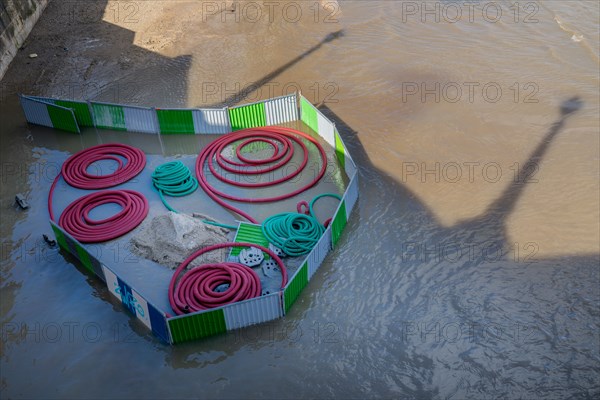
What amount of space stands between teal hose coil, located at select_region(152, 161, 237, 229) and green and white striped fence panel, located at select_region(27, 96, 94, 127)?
10.4 ft

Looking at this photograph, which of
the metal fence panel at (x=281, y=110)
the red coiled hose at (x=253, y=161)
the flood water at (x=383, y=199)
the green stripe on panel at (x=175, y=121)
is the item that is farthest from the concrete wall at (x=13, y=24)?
the metal fence panel at (x=281, y=110)

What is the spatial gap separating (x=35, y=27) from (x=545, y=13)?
19.6 meters

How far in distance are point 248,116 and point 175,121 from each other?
2.04m

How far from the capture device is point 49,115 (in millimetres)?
14883

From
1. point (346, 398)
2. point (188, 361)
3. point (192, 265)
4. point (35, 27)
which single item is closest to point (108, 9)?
point (35, 27)

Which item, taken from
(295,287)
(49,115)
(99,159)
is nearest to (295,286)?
(295,287)

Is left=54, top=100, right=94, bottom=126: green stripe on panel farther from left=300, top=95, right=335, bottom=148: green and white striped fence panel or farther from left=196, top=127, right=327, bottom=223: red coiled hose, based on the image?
left=300, top=95, right=335, bottom=148: green and white striped fence panel

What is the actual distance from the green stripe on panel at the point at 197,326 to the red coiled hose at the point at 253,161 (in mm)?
3068

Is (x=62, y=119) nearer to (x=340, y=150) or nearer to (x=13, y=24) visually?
(x=13, y=24)

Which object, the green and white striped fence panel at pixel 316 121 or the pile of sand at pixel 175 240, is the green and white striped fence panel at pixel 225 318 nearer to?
the pile of sand at pixel 175 240

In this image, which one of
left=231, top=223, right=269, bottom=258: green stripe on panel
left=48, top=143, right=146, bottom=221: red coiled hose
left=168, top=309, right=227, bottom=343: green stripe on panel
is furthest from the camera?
left=48, top=143, right=146, bottom=221: red coiled hose

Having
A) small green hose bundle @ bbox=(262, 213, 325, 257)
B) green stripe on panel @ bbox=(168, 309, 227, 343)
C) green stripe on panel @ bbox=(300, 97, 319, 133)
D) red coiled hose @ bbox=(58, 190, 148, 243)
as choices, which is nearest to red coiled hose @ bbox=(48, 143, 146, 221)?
red coiled hose @ bbox=(58, 190, 148, 243)

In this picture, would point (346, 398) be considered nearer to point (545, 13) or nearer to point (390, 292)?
point (390, 292)

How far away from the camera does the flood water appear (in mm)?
9250
